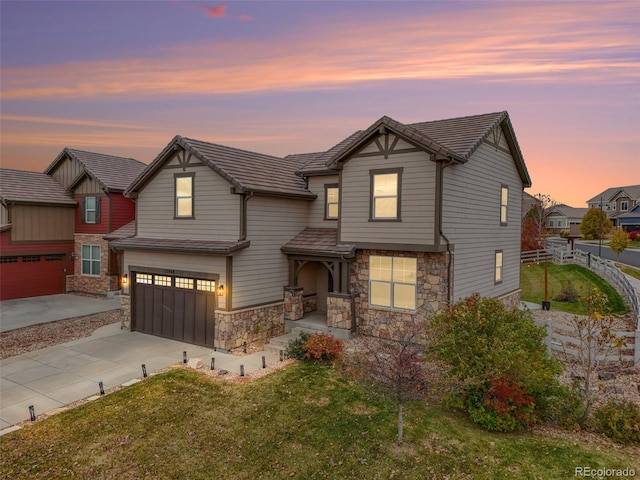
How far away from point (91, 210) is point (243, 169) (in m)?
16.2

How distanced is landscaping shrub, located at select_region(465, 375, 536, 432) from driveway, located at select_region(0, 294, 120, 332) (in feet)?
63.8

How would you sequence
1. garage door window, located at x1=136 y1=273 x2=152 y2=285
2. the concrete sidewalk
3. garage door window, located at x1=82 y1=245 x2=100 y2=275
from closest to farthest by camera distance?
1. the concrete sidewalk
2. garage door window, located at x1=136 y1=273 x2=152 y2=285
3. garage door window, located at x1=82 y1=245 x2=100 y2=275

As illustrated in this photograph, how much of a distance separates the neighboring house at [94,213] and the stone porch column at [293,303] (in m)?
15.0

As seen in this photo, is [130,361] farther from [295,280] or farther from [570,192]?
[570,192]

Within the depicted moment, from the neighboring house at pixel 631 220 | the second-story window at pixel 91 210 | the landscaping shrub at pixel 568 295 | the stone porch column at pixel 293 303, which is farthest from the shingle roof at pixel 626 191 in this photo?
the second-story window at pixel 91 210

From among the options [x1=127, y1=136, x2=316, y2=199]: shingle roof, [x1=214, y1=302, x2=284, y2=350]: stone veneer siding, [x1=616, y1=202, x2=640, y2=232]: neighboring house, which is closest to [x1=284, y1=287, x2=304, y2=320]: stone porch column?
[x1=214, y1=302, x2=284, y2=350]: stone veneer siding

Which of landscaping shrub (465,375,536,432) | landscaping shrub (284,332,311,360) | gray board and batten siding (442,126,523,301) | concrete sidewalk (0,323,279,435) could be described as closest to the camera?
landscaping shrub (465,375,536,432)

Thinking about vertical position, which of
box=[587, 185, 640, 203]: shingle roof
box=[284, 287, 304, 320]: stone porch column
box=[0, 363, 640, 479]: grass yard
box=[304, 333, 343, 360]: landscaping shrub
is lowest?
box=[0, 363, 640, 479]: grass yard

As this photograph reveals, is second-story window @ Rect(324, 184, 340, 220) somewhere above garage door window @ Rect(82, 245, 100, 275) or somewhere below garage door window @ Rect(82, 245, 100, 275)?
above

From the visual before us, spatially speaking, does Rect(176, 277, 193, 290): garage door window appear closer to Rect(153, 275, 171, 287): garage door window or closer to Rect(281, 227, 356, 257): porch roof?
Rect(153, 275, 171, 287): garage door window

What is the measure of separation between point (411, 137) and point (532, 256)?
87.7 ft

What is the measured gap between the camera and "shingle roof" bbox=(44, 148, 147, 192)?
24.8m

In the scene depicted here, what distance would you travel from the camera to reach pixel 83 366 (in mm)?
12195

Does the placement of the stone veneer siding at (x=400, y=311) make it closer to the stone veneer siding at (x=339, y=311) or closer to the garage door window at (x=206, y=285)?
the stone veneer siding at (x=339, y=311)
